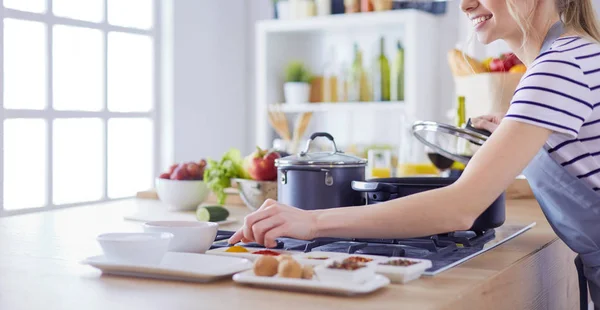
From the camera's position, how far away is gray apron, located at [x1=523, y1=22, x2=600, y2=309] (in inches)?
55.6

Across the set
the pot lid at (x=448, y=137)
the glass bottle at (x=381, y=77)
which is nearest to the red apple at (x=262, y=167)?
the pot lid at (x=448, y=137)

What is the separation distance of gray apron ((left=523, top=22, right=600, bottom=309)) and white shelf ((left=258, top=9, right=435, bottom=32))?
3.25 meters

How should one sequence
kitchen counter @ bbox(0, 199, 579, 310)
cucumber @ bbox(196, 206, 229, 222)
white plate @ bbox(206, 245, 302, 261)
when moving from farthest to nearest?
1. cucumber @ bbox(196, 206, 229, 222)
2. white plate @ bbox(206, 245, 302, 261)
3. kitchen counter @ bbox(0, 199, 579, 310)

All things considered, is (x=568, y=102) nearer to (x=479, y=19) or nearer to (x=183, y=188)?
(x=479, y=19)

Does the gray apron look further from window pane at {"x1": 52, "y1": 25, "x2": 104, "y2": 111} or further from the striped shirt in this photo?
window pane at {"x1": 52, "y1": 25, "x2": 104, "y2": 111}

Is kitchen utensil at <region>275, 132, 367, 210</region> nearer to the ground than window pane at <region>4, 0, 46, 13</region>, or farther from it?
nearer to the ground

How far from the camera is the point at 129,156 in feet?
15.8

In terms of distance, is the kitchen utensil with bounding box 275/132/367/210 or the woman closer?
the woman

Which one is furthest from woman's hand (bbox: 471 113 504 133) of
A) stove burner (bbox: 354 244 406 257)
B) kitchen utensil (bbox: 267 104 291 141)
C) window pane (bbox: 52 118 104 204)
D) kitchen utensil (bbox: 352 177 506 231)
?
kitchen utensil (bbox: 267 104 291 141)

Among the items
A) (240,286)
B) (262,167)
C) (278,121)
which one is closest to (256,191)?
(262,167)

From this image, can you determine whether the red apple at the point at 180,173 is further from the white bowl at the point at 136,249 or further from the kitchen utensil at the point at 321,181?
the white bowl at the point at 136,249

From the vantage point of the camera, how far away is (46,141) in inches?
164

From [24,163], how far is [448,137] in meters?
2.63

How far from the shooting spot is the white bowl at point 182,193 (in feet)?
7.39
